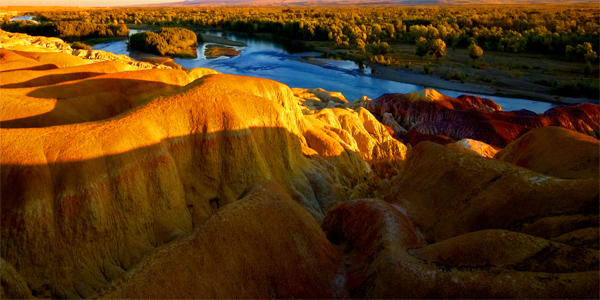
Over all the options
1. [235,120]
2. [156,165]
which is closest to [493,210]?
[235,120]

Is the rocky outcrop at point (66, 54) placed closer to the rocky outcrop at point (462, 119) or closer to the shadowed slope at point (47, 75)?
the shadowed slope at point (47, 75)

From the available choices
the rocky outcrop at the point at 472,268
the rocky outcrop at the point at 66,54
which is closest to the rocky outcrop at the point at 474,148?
the rocky outcrop at the point at 472,268

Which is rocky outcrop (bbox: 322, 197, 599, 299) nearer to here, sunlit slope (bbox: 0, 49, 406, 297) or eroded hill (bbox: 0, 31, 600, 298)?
eroded hill (bbox: 0, 31, 600, 298)

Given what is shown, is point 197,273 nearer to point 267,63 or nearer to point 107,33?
point 267,63

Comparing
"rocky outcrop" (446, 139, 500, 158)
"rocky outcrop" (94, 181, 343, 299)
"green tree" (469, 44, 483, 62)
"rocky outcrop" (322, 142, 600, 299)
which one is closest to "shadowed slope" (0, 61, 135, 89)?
"rocky outcrop" (94, 181, 343, 299)

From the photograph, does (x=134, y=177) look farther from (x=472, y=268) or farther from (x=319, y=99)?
(x=319, y=99)

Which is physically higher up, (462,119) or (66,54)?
(66,54)

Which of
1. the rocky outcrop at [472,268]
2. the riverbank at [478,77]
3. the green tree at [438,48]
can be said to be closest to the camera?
the rocky outcrop at [472,268]

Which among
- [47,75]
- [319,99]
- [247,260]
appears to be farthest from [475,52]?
[247,260]
